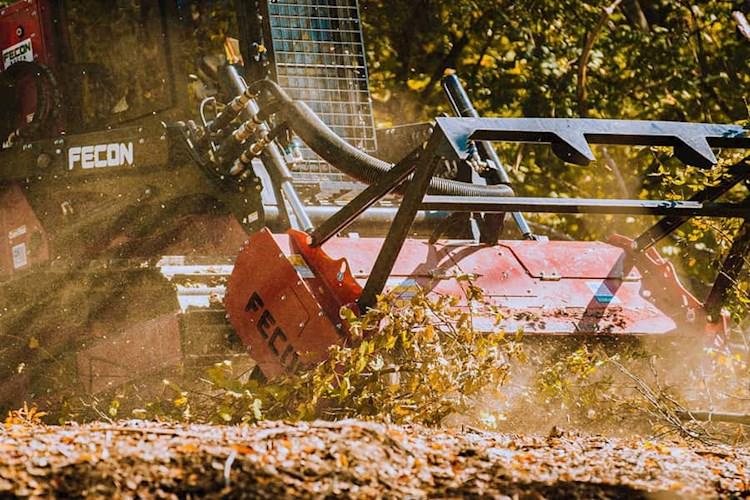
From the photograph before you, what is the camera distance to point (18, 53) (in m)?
7.29

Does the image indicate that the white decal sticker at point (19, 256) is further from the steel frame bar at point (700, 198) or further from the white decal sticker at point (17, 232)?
the steel frame bar at point (700, 198)

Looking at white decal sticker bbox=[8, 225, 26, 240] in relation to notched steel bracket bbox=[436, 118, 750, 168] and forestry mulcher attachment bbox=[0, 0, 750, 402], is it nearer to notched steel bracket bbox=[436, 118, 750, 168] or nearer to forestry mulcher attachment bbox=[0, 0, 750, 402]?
forestry mulcher attachment bbox=[0, 0, 750, 402]

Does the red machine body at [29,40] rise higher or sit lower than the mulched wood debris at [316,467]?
higher

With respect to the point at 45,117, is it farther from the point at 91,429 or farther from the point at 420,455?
the point at 420,455

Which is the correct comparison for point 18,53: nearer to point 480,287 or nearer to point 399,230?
point 480,287

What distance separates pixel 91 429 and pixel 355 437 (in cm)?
78

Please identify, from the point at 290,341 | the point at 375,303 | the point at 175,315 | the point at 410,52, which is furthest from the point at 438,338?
the point at 410,52

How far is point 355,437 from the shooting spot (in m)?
3.31

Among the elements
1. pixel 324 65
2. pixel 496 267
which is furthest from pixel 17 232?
pixel 496 267

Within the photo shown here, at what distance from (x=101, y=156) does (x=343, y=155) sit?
5.73 ft

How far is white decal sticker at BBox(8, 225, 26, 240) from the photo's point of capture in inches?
267

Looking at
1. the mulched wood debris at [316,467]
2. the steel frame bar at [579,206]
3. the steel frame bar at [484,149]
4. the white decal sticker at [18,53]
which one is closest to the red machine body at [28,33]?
the white decal sticker at [18,53]

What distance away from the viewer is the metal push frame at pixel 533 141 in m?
4.32

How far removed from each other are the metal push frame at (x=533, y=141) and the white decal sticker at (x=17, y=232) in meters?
2.47
